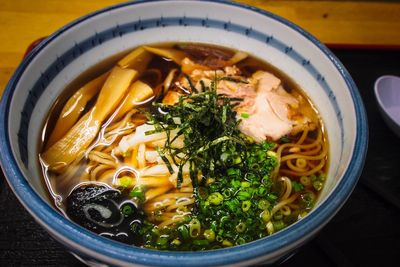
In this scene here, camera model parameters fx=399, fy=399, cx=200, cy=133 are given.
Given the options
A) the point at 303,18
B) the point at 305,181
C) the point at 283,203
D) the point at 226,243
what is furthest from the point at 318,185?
the point at 303,18

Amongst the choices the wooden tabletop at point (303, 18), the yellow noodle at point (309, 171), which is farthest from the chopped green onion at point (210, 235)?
the wooden tabletop at point (303, 18)

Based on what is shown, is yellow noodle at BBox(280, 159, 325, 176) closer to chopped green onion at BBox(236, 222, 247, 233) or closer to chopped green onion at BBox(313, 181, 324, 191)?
chopped green onion at BBox(313, 181, 324, 191)

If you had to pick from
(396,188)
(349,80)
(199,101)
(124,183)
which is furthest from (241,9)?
(396,188)

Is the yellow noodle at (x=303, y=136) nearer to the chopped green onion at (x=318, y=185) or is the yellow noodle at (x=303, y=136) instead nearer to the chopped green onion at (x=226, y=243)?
the chopped green onion at (x=318, y=185)

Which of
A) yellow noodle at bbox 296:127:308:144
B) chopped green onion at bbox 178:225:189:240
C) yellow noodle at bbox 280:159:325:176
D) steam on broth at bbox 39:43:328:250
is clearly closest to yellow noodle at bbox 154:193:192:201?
steam on broth at bbox 39:43:328:250

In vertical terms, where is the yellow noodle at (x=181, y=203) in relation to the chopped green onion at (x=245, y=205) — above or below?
below

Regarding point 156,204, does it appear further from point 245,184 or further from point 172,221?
Answer: point 245,184
